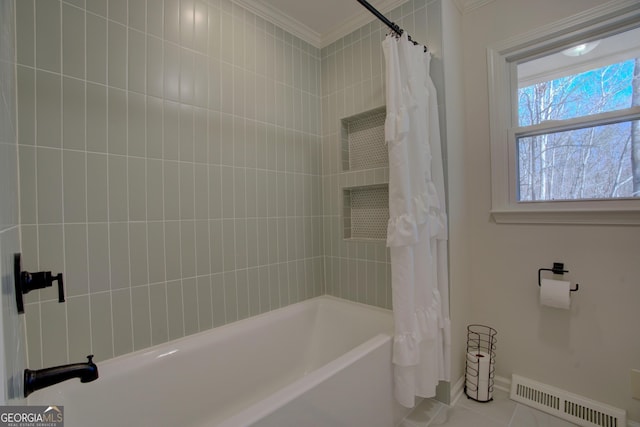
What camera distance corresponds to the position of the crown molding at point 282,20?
1.84m

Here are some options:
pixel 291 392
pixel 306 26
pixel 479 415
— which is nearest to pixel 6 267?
pixel 291 392

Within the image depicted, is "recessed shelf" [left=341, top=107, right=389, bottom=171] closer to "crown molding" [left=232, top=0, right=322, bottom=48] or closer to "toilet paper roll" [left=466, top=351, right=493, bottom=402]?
"crown molding" [left=232, top=0, right=322, bottom=48]

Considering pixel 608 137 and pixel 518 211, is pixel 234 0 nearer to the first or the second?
pixel 518 211

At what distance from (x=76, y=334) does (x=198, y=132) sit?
1.10 meters

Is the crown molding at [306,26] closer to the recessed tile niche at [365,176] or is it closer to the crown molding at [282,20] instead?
the crown molding at [282,20]

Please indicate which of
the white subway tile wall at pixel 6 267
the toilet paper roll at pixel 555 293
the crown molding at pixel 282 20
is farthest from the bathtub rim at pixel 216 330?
the crown molding at pixel 282 20

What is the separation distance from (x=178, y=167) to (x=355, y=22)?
1607 mm

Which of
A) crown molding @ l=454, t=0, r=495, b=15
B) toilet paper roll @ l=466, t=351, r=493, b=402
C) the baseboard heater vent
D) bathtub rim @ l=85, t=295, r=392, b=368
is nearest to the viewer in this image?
bathtub rim @ l=85, t=295, r=392, b=368

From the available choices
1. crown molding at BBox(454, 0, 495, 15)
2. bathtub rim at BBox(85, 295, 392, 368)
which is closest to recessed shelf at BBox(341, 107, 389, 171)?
crown molding at BBox(454, 0, 495, 15)

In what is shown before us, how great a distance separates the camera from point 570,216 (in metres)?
1.57

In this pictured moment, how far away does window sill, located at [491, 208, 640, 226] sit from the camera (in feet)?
4.65

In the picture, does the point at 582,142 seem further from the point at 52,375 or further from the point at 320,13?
the point at 52,375

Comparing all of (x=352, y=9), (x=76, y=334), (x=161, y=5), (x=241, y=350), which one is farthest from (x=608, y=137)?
(x=76, y=334)

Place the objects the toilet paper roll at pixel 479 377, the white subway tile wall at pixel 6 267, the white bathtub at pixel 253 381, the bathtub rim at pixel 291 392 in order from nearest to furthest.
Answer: the white subway tile wall at pixel 6 267 < the bathtub rim at pixel 291 392 < the white bathtub at pixel 253 381 < the toilet paper roll at pixel 479 377
